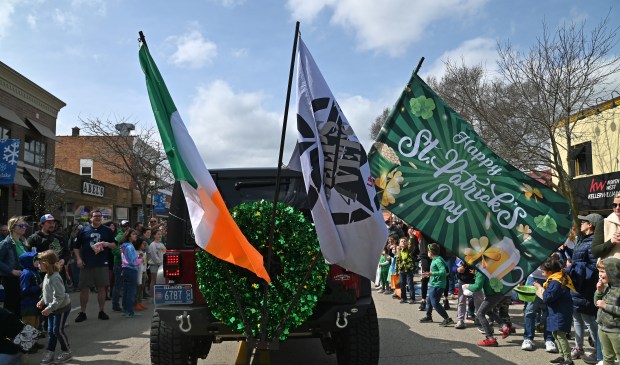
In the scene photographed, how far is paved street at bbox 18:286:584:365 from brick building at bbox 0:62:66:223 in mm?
15261

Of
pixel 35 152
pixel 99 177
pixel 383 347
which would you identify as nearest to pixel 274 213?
pixel 383 347

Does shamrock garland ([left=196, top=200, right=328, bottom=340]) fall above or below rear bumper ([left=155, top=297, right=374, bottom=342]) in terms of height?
above

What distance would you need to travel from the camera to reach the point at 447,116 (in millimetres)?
5539

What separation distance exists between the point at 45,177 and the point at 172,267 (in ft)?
72.1

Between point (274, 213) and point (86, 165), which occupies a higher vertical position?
point (86, 165)

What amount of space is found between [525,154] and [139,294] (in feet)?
52.3

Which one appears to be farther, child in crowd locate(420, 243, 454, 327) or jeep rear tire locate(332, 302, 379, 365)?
child in crowd locate(420, 243, 454, 327)

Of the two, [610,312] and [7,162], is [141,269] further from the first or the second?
[610,312]

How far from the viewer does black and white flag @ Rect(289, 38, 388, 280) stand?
4.22m

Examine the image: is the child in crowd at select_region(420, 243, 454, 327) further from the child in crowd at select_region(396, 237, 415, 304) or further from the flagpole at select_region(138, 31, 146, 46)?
the flagpole at select_region(138, 31, 146, 46)

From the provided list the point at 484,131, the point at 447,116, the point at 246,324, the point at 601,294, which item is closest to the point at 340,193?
the point at 246,324

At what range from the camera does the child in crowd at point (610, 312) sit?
15.2ft

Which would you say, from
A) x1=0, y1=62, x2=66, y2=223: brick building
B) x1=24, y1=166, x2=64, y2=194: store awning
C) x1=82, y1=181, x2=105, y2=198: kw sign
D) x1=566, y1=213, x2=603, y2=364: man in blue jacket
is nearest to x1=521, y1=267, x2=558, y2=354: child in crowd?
x1=566, y1=213, x2=603, y2=364: man in blue jacket

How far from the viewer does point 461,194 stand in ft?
17.5
